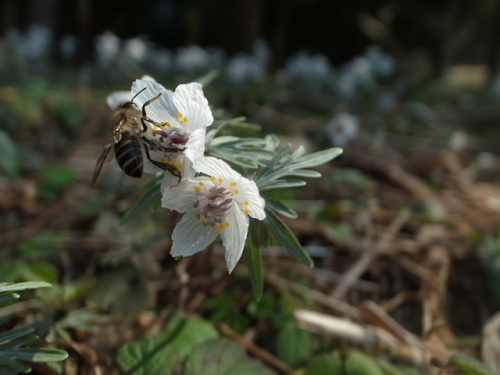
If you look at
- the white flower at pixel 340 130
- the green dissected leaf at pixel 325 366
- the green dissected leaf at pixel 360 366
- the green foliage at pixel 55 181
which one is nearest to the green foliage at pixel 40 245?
the green foliage at pixel 55 181

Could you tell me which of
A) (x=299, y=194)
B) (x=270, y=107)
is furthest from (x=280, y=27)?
(x=299, y=194)

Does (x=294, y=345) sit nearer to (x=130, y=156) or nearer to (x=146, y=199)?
(x=146, y=199)

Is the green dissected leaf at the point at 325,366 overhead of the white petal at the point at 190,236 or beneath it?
beneath

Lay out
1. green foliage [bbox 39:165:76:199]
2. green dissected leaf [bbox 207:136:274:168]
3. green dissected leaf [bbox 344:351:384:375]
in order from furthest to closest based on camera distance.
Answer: green foliage [bbox 39:165:76:199]
green dissected leaf [bbox 344:351:384:375]
green dissected leaf [bbox 207:136:274:168]

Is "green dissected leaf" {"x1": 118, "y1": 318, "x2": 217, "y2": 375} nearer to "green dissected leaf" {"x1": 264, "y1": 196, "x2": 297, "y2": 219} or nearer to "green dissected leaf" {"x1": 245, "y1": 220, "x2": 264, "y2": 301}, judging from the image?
"green dissected leaf" {"x1": 245, "y1": 220, "x2": 264, "y2": 301}

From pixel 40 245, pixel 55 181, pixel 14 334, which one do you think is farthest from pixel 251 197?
pixel 55 181

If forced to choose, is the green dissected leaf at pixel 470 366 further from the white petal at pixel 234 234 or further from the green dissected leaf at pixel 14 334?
the green dissected leaf at pixel 14 334

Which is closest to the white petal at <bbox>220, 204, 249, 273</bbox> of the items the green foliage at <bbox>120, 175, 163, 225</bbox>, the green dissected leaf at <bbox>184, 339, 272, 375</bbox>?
the green foliage at <bbox>120, 175, 163, 225</bbox>
